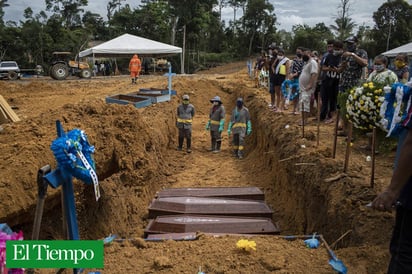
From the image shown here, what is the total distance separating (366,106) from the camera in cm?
417

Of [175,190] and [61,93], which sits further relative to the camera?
[61,93]

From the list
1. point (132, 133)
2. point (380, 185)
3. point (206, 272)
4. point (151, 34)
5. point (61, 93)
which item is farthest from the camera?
point (151, 34)

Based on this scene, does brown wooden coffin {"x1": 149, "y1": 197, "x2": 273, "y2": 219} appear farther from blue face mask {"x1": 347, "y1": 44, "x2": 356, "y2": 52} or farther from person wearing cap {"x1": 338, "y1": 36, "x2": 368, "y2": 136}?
blue face mask {"x1": 347, "y1": 44, "x2": 356, "y2": 52}

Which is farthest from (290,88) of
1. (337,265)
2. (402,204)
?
(402,204)

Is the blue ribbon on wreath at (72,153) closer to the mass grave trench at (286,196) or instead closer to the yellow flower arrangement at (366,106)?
the mass grave trench at (286,196)

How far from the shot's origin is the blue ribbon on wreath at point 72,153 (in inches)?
113

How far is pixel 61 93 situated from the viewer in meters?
18.1

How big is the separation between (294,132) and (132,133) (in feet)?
11.6

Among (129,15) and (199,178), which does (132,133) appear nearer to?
(199,178)

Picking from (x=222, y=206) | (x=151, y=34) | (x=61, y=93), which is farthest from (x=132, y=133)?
(x=151, y=34)

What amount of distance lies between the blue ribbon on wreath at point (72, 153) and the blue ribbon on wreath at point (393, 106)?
2561 millimetres

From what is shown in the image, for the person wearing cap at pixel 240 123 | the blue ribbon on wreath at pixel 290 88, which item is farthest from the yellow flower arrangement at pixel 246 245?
the person wearing cap at pixel 240 123

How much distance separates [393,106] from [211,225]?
3134mm

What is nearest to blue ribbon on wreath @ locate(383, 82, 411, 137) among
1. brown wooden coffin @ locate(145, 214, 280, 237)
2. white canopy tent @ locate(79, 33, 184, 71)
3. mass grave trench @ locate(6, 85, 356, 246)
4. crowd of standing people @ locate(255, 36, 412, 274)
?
crowd of standing people @ locate(255, 36, 412, 274)
